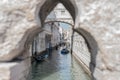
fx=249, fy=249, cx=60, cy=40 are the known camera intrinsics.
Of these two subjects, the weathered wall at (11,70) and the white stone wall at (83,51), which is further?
the white stone wall at (83,51)

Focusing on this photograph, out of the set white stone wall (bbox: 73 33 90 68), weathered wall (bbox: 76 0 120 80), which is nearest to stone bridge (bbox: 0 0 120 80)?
weathered wall (bbox: 76 0 120 80)

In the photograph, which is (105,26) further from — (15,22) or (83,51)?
(83,51)

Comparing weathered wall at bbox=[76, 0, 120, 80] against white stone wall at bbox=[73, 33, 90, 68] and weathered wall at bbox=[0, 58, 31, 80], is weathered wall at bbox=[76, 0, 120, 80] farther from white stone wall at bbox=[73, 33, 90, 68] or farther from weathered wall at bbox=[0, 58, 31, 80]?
white stone wall at bbox=[73, 33, 90, 68]

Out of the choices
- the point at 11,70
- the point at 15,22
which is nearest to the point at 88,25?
the point at 15,22

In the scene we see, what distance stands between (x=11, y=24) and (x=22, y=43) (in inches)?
5.9

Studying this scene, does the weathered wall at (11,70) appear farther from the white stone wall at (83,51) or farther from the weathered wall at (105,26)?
the white stone wall at (83,51)

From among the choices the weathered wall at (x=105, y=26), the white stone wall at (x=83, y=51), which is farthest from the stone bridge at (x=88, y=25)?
the white stone wall at (x=83, y=51)

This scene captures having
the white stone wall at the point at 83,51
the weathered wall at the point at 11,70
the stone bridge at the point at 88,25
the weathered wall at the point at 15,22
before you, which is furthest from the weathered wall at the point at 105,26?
the white stone wall at the point at 83,51

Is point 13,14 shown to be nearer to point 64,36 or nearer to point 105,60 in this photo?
point 105,60

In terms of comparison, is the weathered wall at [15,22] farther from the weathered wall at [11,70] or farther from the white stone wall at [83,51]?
the white stone wall at [83,51]

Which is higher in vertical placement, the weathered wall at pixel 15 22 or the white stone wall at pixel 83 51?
the weathered wall at pixel 15 22

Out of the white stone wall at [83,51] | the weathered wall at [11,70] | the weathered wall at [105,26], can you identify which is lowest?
the white stone wall at [83,51]

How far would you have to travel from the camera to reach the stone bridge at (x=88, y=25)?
5.27 feet

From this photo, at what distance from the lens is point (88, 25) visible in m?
1.63
